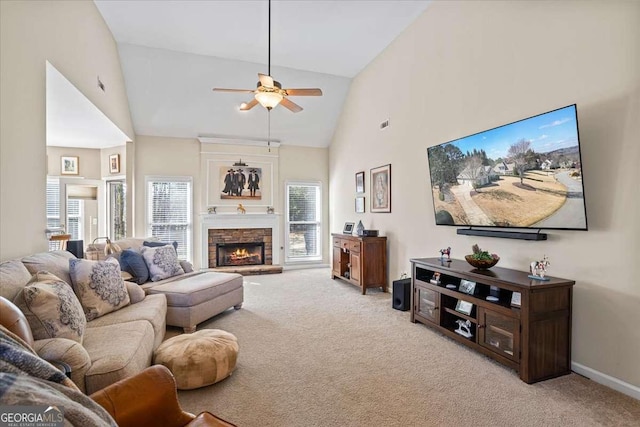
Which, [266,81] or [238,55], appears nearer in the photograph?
[266,81]

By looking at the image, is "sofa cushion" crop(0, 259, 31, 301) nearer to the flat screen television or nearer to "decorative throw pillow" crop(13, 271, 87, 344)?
"decorative throw pillow" crop(13, 271, 87, 344)

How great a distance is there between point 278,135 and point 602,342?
6.46 metres

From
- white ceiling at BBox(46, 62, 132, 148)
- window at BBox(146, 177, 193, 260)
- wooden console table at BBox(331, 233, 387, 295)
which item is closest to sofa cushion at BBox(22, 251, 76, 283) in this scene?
white ceiling at BBox(46, 62, 132, 148)

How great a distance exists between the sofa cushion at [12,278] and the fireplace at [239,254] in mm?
4807

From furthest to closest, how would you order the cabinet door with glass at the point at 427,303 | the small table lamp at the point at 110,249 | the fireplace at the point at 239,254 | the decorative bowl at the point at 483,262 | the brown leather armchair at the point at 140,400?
the fireplace at the point at 239,254
the small table lamp at the point at 110,249
the cabinet door with glass at the point at 427,303
the decorative bowl at the point at 483,262
the brown leather armchair at the point at 140,400

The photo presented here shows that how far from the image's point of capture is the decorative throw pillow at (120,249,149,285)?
3758 mm

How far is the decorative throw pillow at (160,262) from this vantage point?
12.9 ft

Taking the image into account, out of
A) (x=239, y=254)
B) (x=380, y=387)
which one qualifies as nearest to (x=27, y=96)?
(x=380, y=387)

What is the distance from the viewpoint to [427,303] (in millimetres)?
3557

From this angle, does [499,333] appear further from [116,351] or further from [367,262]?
[116,351]

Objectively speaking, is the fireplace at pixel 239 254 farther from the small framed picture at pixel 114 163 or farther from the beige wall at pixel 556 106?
the beige wall at pixel 556 106

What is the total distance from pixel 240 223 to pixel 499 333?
5646 millimetres

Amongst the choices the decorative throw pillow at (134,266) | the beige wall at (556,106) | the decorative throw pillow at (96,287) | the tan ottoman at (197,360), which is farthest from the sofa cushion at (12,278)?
the beige wall at (556,106)

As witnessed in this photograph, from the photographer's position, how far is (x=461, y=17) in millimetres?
3689
